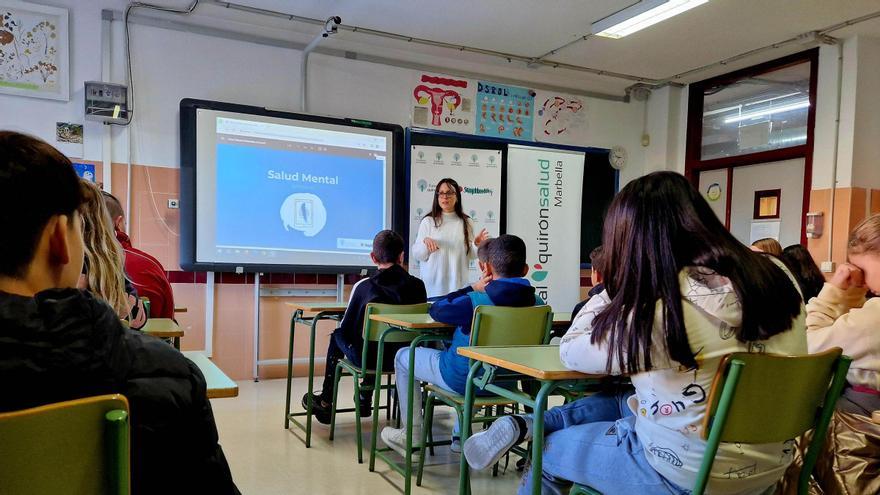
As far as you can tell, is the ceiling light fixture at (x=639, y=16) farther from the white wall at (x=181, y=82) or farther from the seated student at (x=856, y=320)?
the seated student at (x=856, y=320)

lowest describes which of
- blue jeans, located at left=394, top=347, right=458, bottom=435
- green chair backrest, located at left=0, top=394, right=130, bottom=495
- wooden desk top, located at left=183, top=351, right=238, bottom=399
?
blue jeans, located at left=394, top=347, right=458, bottom=435

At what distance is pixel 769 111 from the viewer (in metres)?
5.30

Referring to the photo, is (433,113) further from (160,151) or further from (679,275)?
(679,275)

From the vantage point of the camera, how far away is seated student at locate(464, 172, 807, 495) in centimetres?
120

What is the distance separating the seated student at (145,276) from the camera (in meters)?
2.50

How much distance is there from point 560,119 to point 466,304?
3.93 metres

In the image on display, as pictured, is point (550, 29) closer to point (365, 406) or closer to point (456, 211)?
point (456, 211)

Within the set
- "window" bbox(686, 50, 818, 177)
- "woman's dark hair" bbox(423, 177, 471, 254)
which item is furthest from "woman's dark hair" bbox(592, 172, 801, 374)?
"window" bbox(686, 50, 818, 177)

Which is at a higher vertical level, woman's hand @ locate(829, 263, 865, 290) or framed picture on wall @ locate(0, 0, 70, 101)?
framed picture on wall @ locate(0, 0, 70, 101)

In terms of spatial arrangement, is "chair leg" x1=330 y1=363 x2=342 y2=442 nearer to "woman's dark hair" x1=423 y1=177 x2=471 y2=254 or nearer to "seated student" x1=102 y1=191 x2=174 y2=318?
"seated student" x1=102 y1=191 x2=174 y2=318

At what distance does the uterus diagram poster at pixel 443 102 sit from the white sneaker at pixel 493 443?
3.88 meters

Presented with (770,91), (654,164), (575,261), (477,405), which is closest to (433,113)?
(575,261)

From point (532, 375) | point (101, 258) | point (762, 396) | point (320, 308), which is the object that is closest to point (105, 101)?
point (320, 308)

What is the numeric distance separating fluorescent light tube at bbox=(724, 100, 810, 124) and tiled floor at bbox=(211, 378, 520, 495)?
390 cm
